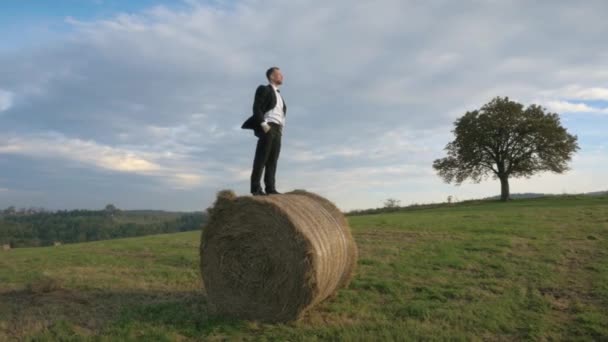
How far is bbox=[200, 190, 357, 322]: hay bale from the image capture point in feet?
20.1

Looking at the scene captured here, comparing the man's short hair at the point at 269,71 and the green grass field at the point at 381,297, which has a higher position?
the man's short hair at the point at 269,71

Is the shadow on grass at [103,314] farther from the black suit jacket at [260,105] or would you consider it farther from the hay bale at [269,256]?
the black suit jacket at [260,105]

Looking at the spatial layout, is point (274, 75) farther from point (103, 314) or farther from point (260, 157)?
point (103, 314)

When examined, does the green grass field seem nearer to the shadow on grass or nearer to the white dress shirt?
the shadow on grass

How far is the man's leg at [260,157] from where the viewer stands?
7.32m

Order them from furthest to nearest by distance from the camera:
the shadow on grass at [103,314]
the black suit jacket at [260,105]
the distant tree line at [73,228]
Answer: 1. the distant tree line at [73,228]
2. the black suit jacket at [260,105]
3. the shadow on grass at [103,314]

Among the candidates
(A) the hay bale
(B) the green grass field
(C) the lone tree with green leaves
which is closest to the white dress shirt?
(A) the hay bale

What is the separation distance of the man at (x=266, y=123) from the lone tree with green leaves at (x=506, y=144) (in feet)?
112

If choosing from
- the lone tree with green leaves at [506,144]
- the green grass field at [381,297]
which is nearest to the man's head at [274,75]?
Answer: the green grass field at [381,297]

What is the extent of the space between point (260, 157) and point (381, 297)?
2.82 meters

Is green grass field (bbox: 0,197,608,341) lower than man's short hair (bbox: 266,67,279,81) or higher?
lower

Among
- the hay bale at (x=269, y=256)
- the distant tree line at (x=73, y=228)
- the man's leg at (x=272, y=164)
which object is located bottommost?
the distant tree line at (x=73, y=228)

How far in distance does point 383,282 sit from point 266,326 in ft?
8.55

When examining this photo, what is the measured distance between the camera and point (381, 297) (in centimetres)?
723
